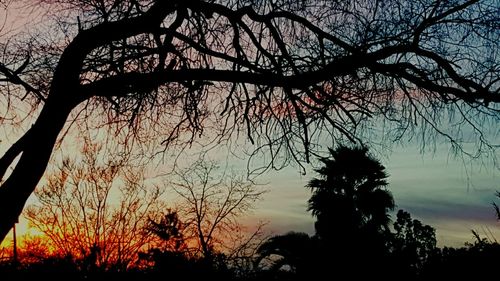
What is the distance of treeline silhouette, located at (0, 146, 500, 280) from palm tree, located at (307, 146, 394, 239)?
0.03 meters

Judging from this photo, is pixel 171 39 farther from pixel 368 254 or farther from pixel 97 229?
pixel 97 229

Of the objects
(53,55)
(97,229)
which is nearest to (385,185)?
(97,229)

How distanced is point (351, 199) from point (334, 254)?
7386 millimetres

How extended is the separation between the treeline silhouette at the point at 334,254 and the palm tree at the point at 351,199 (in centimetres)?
3

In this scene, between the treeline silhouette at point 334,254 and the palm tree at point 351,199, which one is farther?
the palm tree at point 351,199

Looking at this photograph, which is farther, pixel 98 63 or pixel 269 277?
pixel 269 277

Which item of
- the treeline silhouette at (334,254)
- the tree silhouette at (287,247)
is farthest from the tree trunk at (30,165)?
the tree silhouette at (287,247)

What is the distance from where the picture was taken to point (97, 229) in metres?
A: 24.1

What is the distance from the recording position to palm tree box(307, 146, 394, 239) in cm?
1995

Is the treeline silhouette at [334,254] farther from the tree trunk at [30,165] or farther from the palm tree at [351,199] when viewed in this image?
the tree trunk at [30,165]

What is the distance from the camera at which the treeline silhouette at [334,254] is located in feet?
30.2

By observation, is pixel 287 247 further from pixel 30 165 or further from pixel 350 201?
pixel 30 165

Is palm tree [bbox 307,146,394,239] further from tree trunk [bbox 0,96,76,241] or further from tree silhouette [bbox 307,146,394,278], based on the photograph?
tree trunk [bbox 0,96,76,241]

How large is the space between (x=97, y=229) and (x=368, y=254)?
13775 mm
